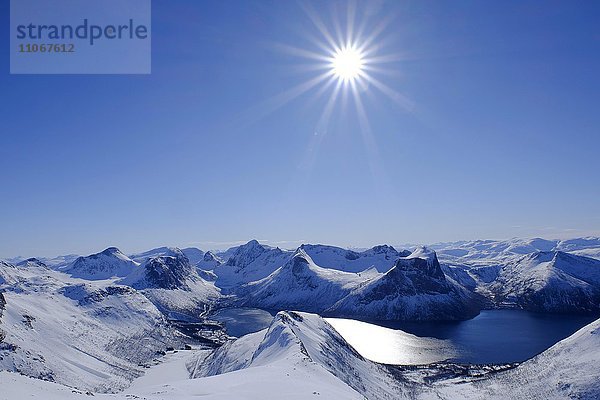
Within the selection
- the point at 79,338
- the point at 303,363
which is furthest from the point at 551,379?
the point at 79,338

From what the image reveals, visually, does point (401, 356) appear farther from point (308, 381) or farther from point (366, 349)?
point (308, 381)

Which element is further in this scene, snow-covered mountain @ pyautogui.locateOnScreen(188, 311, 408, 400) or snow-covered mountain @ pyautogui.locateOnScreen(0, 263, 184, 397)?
snow-covered mountain @ pyautogui.locateOnScreen(0, 263, 184, 397)

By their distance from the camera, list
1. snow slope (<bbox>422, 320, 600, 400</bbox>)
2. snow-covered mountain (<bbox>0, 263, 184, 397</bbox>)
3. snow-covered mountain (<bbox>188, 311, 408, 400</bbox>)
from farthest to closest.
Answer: snow-covered mountain (<bbox>0, 263, 184, 397</bbox>) → snow slope (<bbox>422, 320, 600, 400</bbox>) → snow-covered mountain (<bbox>188, 311, 408, 400</bbox>)

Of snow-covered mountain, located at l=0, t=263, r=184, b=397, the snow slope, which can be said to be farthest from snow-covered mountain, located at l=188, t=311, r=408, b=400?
snow-covered mountain, located at l=0, t=263, r=184, b=397

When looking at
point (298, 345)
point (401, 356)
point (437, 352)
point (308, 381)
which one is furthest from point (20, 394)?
point (437, 352)

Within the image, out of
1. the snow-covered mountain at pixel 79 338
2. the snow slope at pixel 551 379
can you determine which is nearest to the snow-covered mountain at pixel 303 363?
the snow slope at pixel 551 379

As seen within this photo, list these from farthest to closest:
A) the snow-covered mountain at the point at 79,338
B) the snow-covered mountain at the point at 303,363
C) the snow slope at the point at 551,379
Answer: the snow-covered mountain at the point at 79,338
the snow slope at the point at 551,379
the snow-covered mountain at the point at 303,363

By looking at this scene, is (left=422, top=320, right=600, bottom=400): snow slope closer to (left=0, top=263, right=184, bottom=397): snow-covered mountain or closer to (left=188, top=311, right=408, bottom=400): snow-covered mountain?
(left=188, top=311, right=408, bottom=400): snow-covered mountain

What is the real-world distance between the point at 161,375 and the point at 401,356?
110 metres

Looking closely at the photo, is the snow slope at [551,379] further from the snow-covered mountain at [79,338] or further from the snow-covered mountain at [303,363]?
the snow-covered mountain at [79,338]

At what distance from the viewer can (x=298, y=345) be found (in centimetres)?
9094

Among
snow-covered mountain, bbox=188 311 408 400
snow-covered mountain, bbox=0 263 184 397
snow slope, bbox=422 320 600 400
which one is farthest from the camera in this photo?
snow-covered mountain, bbox=0 263 184 397

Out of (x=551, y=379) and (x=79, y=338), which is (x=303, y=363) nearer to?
(x=551, y=379)

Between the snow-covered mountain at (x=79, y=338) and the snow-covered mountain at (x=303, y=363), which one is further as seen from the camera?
the snow-covered mountain at (x=79, y=338)
